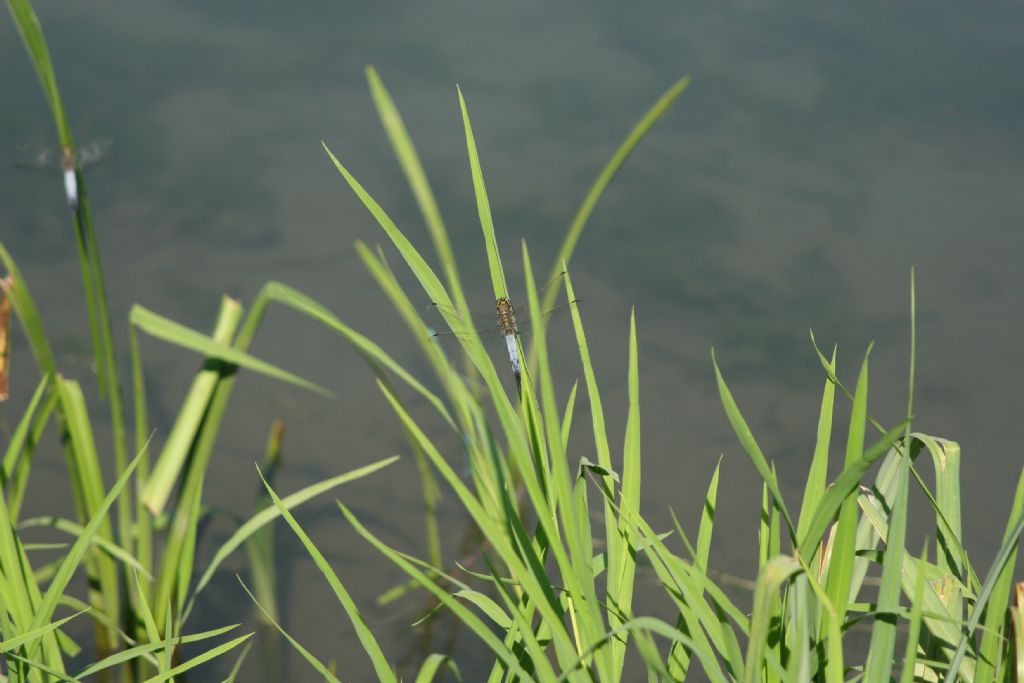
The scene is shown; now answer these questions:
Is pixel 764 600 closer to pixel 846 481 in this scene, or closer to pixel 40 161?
pixel 846 481

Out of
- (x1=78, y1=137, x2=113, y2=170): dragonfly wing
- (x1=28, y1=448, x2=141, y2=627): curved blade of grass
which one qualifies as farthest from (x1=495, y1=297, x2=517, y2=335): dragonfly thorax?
(x1=78, y1=137, x2=113, y2=170): dragonfly wing

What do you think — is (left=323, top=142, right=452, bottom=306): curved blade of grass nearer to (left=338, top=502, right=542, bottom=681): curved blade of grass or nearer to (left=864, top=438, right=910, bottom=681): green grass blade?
(left=338, top=502, right=542, bottom=681): curved blade of grass

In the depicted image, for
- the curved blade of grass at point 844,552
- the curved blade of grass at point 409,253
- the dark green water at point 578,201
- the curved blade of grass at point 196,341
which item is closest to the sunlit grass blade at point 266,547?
the dark green water at point 578,201

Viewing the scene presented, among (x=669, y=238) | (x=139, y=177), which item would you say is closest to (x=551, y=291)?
(x=669, y=238)

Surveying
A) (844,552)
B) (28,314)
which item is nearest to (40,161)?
(28,314)

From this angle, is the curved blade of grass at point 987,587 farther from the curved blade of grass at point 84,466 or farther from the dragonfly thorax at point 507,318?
the curved blade of grass at point 84,466
